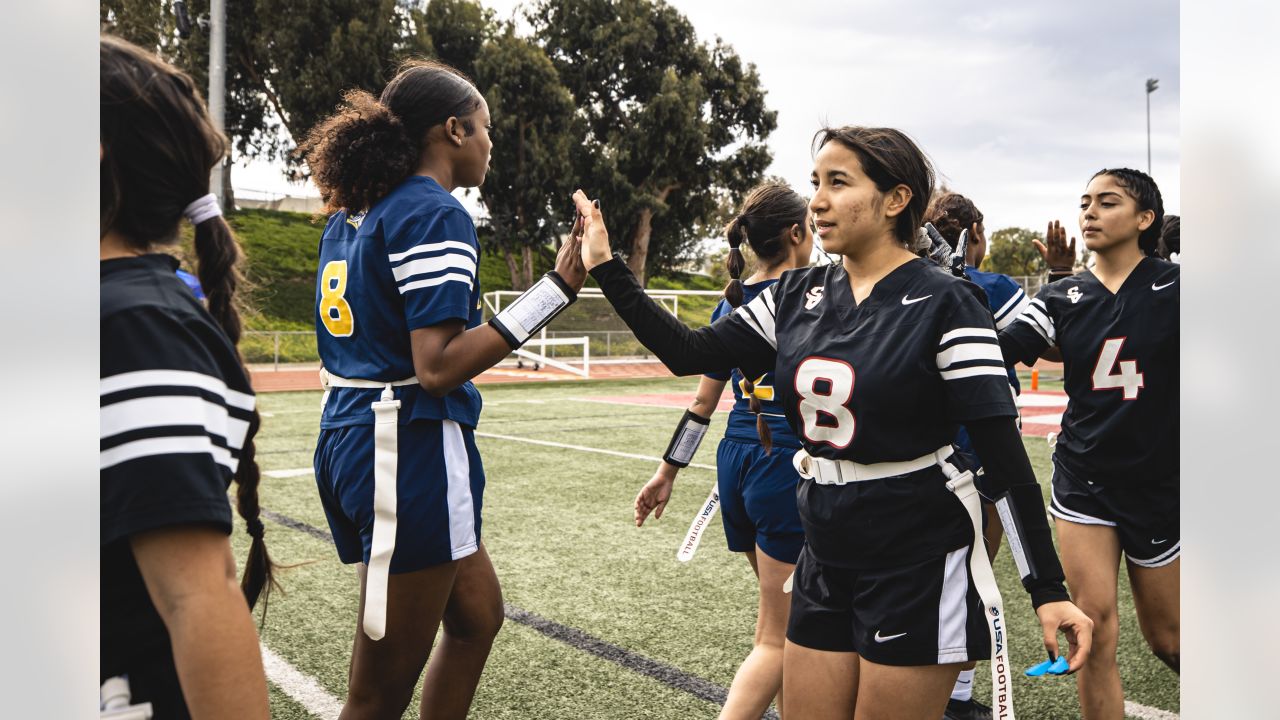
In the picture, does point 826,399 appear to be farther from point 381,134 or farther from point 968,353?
point 381,134

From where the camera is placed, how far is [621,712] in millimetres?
3773

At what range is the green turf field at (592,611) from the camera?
12.9 feet

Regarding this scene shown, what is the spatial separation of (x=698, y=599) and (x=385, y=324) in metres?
3.33

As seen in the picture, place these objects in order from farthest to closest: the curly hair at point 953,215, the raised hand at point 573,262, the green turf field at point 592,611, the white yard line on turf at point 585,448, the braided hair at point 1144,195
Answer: the white yard line on turf at point 585,448
the curly hair at point 953,215
the green turf field at point 592,611
the braided hair at point 1144,195
the raised hand at point 573,262

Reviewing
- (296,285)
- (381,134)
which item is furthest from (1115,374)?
(296,285)

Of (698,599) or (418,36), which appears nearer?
(698,599)

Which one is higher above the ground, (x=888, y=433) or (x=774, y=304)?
(x=774, y=304)

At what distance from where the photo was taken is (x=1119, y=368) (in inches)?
133

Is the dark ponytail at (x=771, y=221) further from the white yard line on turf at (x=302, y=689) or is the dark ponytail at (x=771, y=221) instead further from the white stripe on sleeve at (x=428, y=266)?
the white yard line on turf at (x=302, y=689)

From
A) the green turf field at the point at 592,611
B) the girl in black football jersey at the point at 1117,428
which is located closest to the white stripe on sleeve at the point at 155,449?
the green turf field at the point at 592,611

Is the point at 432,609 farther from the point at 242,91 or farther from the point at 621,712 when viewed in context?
the point at 242,91

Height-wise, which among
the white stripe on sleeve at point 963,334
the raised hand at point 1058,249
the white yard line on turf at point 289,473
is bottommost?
the white yard line on turf at point 289,473

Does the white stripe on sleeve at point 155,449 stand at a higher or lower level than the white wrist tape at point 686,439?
higher

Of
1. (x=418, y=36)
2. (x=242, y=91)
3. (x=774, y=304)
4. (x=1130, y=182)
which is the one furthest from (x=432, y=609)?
(x=242, y=91)
